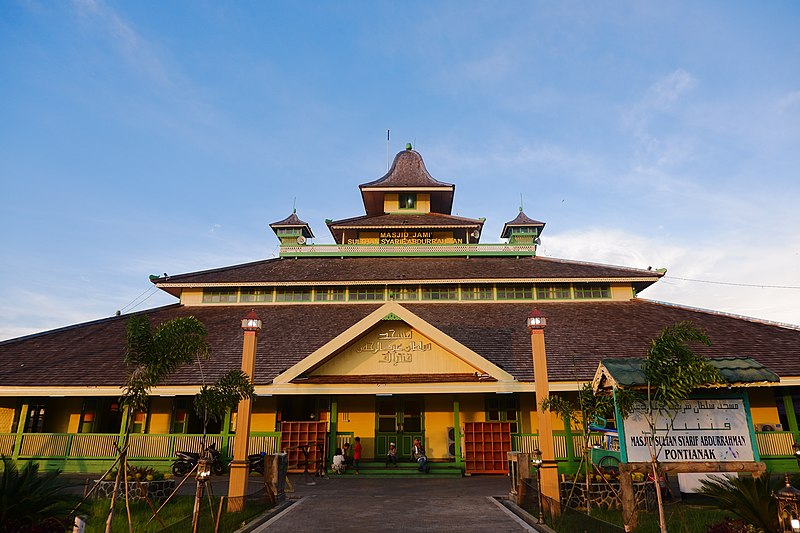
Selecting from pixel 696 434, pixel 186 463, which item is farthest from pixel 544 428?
pixel 186 463

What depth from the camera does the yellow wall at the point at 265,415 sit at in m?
20.0

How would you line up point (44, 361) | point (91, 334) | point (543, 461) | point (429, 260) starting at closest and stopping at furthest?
point (543, 461) → point (44, 361) → point (91, 334) → point (429, 260)

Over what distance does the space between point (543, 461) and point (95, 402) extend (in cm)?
1843

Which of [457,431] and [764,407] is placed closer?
[457,431]

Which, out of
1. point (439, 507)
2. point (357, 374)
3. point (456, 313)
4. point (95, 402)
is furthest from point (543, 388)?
point (95, 402)

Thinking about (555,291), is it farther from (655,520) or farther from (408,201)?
(655,520)

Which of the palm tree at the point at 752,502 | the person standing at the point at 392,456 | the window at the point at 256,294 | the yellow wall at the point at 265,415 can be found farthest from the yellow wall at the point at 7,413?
the palm tree at the point at 752,502

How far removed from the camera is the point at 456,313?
23203 millimetres

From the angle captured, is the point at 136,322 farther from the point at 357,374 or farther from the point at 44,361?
the point at 44,361

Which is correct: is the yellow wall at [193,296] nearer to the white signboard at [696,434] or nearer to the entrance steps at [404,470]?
the entrance steps at [404,470]

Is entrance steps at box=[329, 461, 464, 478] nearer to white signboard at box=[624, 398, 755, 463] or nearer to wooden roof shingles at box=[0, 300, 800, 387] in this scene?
wooden roof shingles at box=[0, 300, 800, 387]

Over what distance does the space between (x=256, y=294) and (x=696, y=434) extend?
67.1ft

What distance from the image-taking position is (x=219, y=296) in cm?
2555

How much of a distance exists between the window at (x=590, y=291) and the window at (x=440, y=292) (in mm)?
5932
